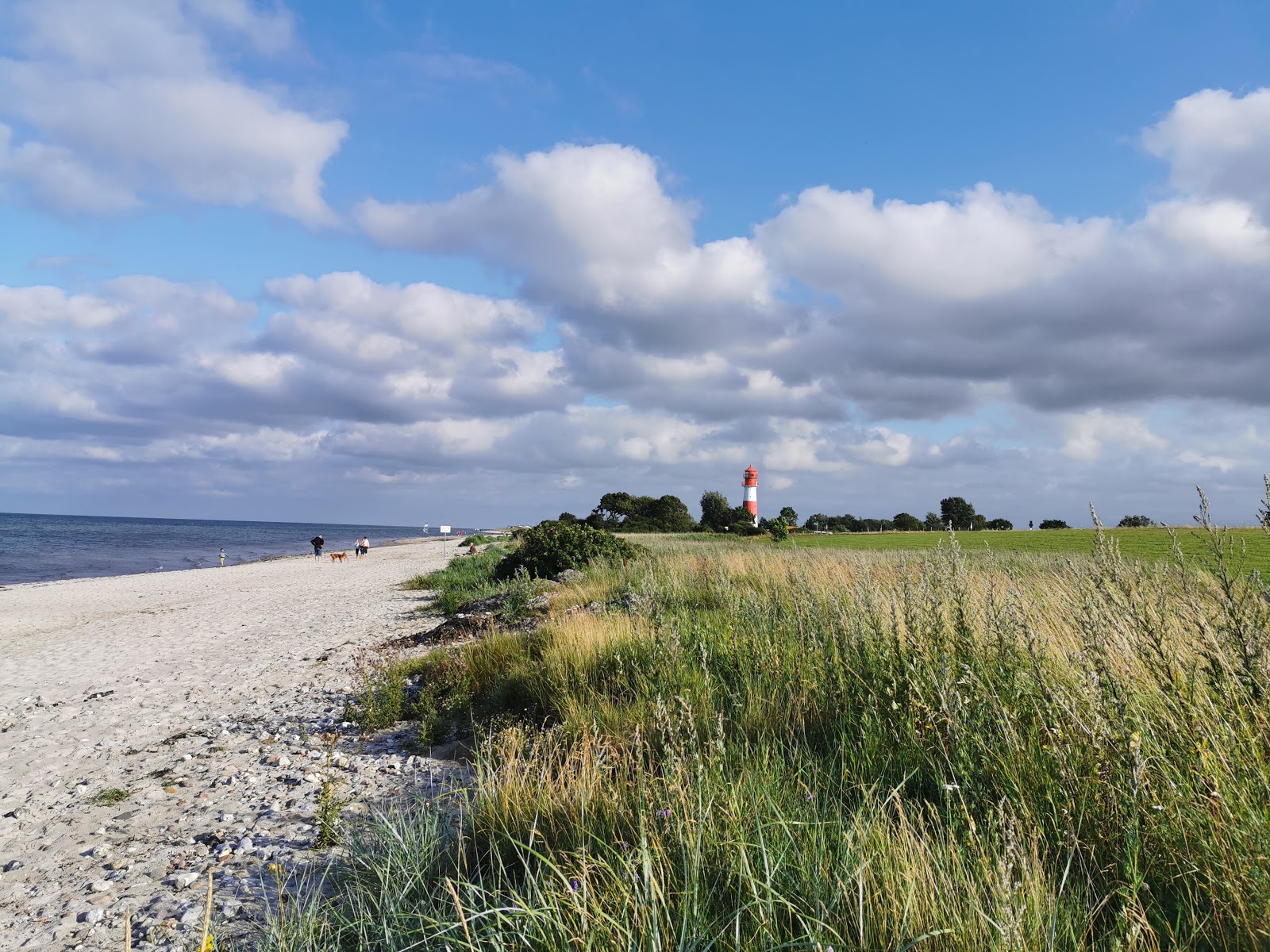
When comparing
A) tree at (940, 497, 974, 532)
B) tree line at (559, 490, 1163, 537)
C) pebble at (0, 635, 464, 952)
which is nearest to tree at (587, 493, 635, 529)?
tree line at (559, 490, 1163, 537)

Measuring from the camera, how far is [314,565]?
126 feet

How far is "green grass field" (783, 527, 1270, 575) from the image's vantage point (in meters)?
17.7

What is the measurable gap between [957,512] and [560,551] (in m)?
35.4

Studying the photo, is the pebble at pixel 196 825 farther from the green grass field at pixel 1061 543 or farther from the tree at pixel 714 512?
the tree at pixel 714 512

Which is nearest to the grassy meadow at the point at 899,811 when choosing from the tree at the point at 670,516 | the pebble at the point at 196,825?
the pebble at the point at 196,825

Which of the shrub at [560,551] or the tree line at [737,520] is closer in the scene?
the shrub at [560,551]

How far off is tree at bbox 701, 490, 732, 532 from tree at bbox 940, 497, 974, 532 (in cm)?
1494

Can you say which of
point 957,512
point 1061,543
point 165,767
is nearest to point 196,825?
point 165,767

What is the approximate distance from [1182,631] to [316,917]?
19.2 ft

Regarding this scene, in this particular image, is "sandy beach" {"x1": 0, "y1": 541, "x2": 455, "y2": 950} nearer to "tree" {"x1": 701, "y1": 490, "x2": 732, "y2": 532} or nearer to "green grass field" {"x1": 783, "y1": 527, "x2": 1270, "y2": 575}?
"green grass field" {"x1": 783, "y1": 527, "x2": 1270, "y2": 575}

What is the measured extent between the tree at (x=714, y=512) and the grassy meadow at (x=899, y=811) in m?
46.8

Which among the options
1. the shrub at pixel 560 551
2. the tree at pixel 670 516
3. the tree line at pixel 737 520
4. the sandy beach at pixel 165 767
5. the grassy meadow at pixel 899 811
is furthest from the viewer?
the tree at pixel 670 516

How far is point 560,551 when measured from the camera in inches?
752

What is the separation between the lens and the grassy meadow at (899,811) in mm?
2494
